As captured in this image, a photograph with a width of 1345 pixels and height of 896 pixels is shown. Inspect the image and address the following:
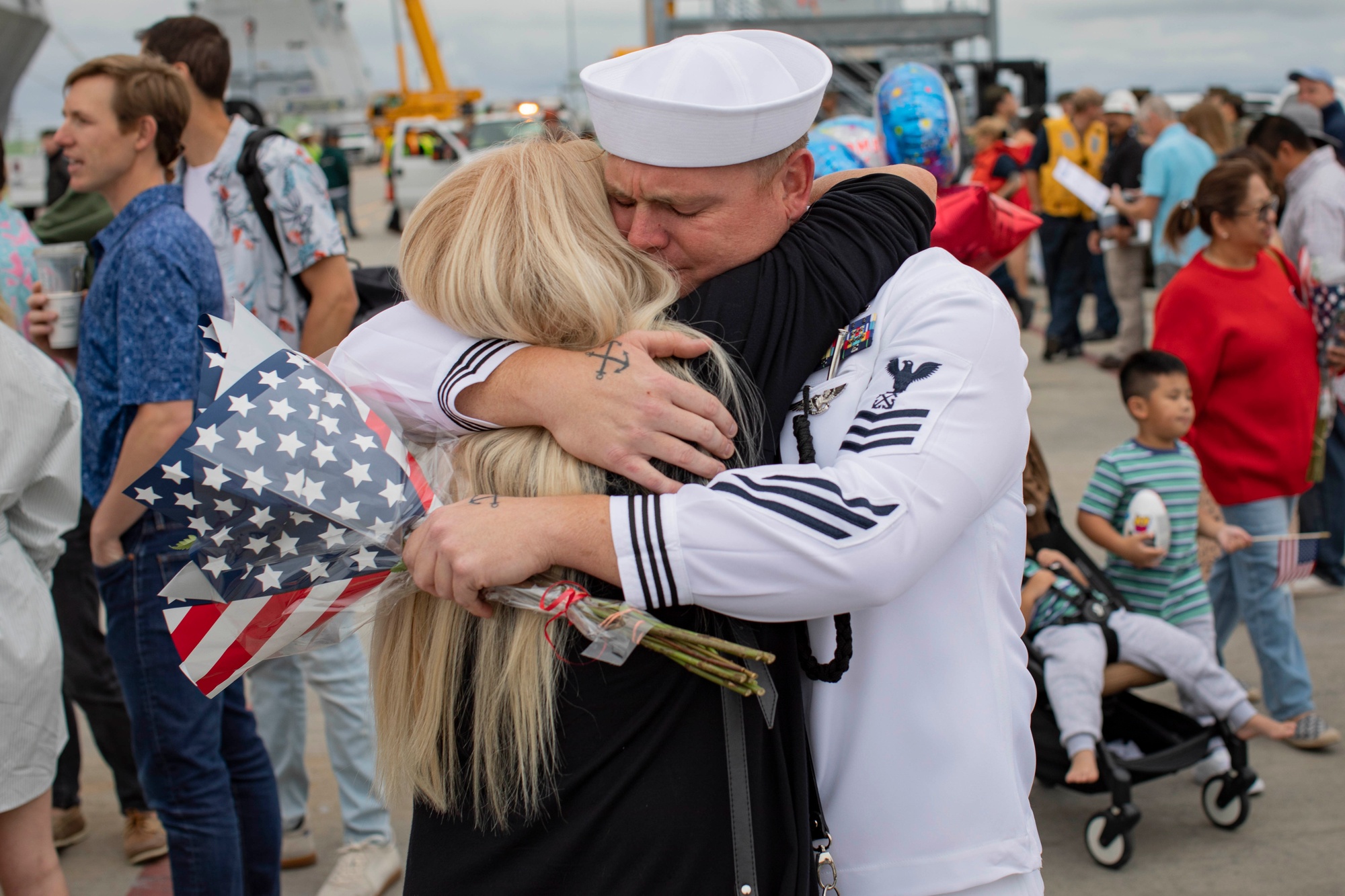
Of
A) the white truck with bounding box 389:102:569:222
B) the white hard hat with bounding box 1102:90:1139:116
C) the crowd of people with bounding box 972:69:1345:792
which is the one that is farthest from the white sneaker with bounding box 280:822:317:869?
the white truck with bounding box 389:102:569:222

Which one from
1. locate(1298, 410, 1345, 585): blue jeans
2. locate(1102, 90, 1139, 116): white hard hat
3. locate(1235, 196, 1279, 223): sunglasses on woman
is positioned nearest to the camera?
locate(1235, 196, 1279, 223): sunglasses on woman

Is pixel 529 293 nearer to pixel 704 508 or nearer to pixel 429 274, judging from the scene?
pixel 429 274

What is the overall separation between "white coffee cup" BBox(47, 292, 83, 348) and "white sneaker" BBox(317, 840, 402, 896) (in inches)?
64.3

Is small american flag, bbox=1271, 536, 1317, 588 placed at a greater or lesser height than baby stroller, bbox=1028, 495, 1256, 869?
greater

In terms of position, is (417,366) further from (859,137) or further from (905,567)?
(859,137)

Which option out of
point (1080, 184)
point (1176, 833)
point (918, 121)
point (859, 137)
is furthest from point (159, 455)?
point (1080, 184)

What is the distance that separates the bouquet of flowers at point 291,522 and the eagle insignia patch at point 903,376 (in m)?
0.35

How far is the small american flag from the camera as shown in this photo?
12.9 ft

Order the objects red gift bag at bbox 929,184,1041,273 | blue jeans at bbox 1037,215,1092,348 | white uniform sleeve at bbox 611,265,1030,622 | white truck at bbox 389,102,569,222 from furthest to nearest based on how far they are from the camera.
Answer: white truck at bbox 389,102,569,222 → blue jeans at bbox 1037,215,1092,348 → red gift bag at bbox 929,184,1041,273 → white uniform sleeve at bbox 611,265,1030,622

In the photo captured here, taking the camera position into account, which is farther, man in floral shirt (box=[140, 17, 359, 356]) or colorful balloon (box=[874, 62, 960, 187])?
colorful balloon (box=[874, 62, 960, 187])

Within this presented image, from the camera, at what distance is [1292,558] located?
3924 millimetres

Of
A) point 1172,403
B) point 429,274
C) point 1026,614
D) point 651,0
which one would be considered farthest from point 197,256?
point 651,0

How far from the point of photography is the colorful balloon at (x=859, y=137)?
158 inches

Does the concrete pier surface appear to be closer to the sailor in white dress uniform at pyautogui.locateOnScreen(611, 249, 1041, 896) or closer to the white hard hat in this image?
the sailor in white dress uniform at pyautogui.locateOnScreen(611, 249, 1041, 896)
